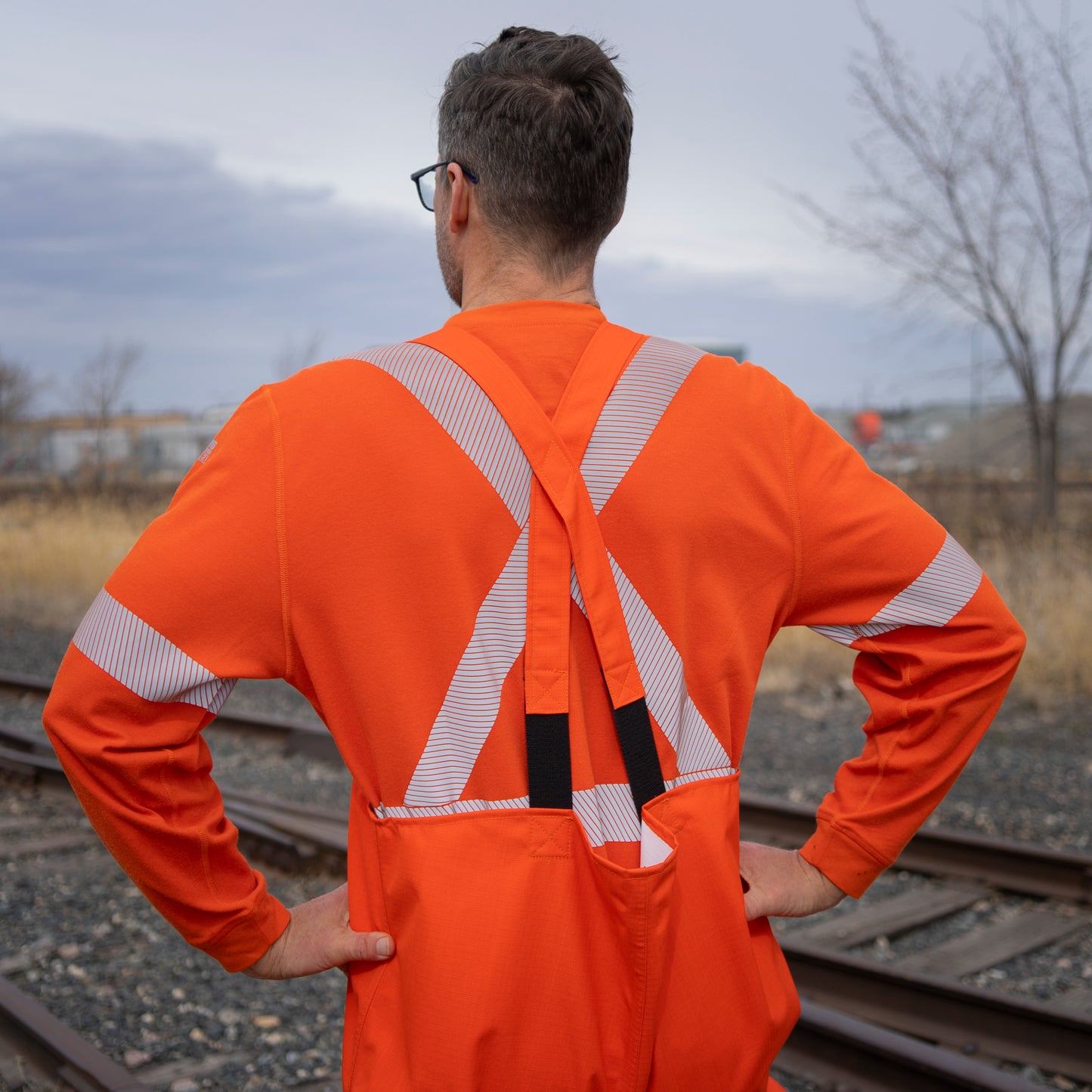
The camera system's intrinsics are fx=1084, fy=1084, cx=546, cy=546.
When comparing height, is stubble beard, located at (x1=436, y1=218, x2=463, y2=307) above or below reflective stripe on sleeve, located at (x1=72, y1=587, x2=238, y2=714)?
above

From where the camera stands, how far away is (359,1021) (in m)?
1.52

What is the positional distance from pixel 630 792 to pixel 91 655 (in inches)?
28.8

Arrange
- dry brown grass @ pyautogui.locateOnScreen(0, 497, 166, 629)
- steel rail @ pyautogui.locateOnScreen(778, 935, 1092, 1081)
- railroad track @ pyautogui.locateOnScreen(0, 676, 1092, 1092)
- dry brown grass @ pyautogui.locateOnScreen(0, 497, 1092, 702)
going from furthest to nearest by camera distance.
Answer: dry brown grass @ pyautogui.locateOnScreen(0, 497, 166, 629) → dry brown grass @ pyautogui.locateOnScreen(0, 497, 1092, 702) → steel rail @ pyautogui.locateOnScreen(778, 935, 1092, 1081) → railroad track @ pyautogui.locateOnScreen(0, 676, 1092, 1092)

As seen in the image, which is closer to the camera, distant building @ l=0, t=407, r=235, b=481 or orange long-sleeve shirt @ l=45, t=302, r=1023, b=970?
orange long-sleeve shirt @ l=45, t=302, r=1023, b=970

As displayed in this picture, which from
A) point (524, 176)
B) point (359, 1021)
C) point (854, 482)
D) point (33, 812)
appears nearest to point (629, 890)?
point (359, 1021)

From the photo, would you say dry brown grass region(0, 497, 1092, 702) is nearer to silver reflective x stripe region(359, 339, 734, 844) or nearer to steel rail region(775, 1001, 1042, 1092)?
steel rail region(775, 1001, 1042, 1092)

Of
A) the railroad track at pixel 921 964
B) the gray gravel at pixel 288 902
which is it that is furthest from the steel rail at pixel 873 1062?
the gray gravel at pixel 288 902

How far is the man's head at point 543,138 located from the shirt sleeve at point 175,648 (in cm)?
45

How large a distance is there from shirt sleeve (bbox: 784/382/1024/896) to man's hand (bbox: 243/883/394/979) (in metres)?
0.76

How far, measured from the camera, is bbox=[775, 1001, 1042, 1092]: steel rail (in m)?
3.23

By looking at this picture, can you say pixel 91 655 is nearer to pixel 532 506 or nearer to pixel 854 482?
pixel 532 506

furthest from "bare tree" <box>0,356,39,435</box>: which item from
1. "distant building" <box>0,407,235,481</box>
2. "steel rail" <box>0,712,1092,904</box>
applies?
"steel rail" <box>0,712,1092,904</box>

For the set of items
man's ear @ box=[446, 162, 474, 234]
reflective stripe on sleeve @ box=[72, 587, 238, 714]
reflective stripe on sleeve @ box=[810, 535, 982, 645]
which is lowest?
reflective stripe on sleeve @ box=[72, 587, 238, 714]

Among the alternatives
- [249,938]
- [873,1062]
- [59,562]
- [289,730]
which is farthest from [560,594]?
[59,562]
